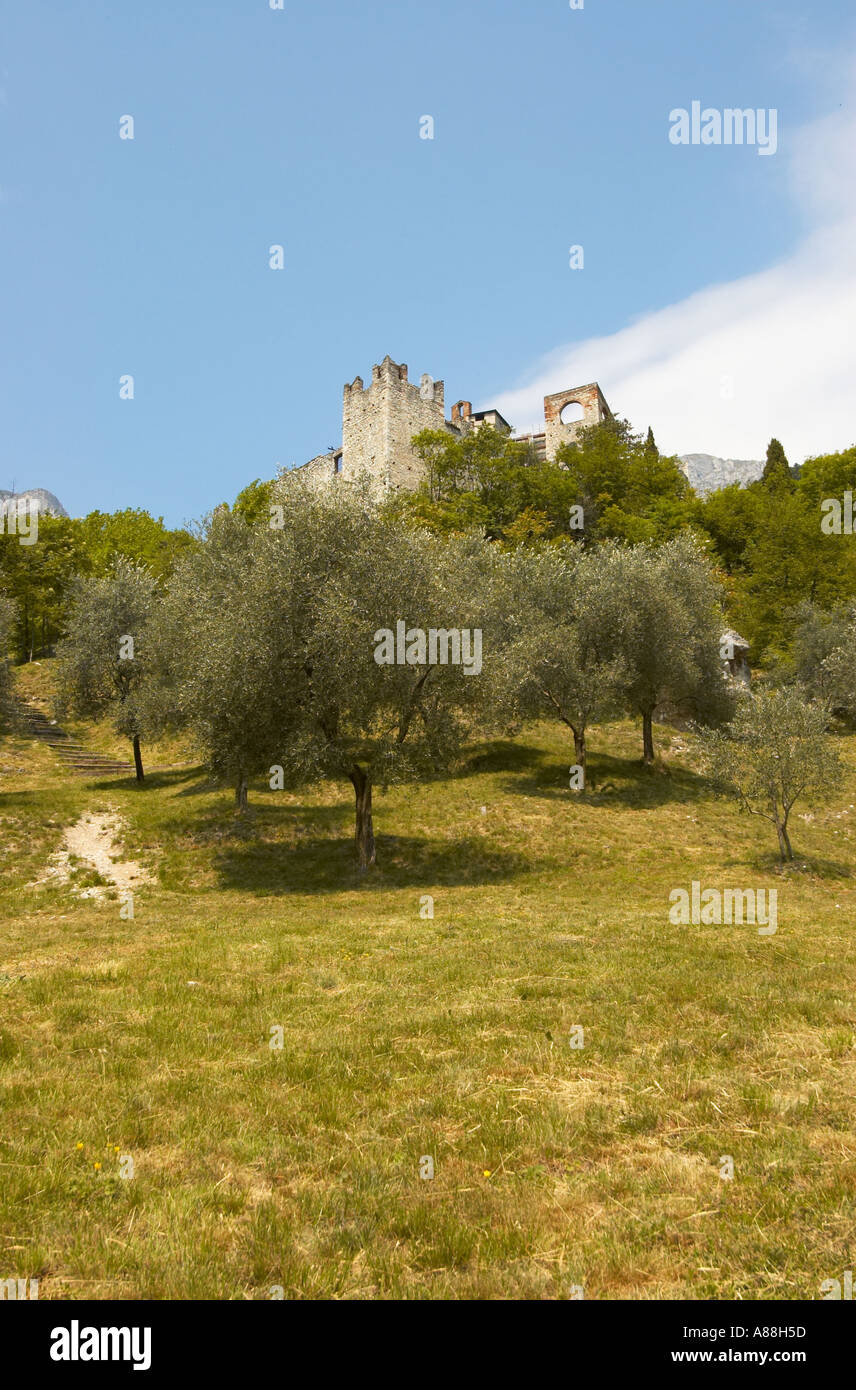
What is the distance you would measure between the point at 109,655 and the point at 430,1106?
36794 mm

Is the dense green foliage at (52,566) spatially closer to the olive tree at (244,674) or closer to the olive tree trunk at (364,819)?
the olive tree at (244,674)

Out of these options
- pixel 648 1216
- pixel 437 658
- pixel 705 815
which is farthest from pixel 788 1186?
pixel 705 815

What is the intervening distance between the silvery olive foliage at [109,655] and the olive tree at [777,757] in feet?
88.9

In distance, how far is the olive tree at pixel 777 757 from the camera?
29.8 meters

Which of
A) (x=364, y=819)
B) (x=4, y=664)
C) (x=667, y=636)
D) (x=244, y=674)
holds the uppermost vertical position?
(x=667, y=636)

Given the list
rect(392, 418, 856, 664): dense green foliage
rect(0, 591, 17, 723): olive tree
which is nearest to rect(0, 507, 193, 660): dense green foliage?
rect(0, 591, 17, 723): olive tree

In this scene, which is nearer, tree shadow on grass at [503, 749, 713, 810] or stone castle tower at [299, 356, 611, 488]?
tree shadow on grass at [503, 749, 713, 810]

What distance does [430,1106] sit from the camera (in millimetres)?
7656

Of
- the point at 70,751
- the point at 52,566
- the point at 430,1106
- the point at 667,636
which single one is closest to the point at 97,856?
the point at 70,751

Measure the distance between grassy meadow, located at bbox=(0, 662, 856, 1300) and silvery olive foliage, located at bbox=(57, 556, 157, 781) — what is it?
68.0 ft

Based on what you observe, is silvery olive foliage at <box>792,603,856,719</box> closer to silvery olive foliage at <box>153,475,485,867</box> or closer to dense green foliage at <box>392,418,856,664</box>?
dense green foliage at <box>392,418,856,664</box>

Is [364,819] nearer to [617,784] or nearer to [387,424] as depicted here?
[617,784]

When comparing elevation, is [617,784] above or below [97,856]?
above

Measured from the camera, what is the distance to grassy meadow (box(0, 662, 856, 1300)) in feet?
17.3
